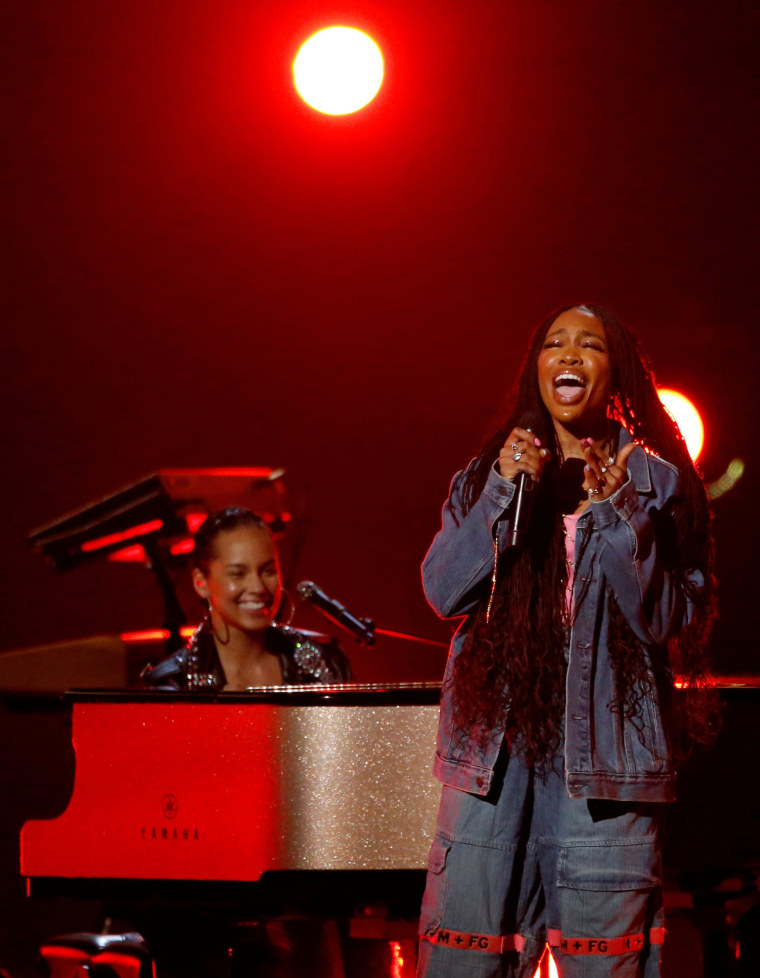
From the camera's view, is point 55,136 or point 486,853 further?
point 55,136

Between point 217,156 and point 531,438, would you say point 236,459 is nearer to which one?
point 217,156

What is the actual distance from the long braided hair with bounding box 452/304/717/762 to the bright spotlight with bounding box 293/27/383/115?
2.41 m

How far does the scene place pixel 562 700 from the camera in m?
1.70

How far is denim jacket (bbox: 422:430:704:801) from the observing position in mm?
1623

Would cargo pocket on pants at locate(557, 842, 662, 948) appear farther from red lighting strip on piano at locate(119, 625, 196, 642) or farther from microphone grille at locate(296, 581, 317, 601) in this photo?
red lighting strip on piano at locate(119, 625, 196, 642)

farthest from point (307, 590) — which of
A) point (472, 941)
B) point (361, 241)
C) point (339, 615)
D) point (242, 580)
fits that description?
point (361, 241)

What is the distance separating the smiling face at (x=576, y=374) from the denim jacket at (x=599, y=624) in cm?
13

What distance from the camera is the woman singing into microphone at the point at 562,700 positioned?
1605mm

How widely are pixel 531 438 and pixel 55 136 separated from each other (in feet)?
10.2

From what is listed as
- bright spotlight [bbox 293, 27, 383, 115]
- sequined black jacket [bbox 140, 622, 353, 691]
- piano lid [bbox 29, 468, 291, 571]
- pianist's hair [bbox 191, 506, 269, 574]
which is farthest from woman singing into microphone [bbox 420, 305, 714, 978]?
bright spotlight [bbox 293, 27, 383, 115]

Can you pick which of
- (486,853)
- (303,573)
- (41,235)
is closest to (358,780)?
(486,853)

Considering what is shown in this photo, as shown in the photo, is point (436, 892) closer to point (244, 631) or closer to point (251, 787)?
point (251, 787)

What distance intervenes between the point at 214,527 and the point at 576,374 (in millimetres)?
1699

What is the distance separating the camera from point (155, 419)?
414 cm
